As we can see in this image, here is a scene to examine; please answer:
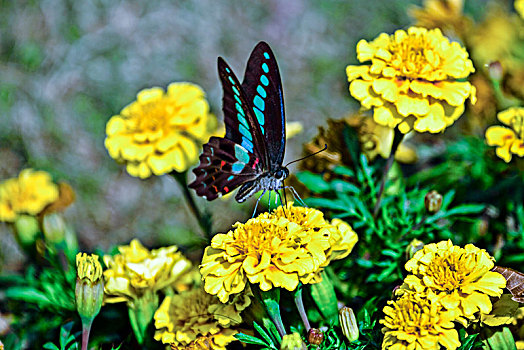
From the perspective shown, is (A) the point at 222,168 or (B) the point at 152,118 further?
(B) the point at 152,118

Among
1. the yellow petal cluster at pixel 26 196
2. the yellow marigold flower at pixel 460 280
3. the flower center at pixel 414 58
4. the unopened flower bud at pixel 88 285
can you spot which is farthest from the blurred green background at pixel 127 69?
the yellow marigold flower at pixel 460 280

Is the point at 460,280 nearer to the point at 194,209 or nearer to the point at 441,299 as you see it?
the point at 441,299

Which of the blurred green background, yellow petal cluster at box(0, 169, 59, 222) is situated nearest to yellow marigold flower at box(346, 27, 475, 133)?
yellow petal cluster at box(0, 169, 59, 222)

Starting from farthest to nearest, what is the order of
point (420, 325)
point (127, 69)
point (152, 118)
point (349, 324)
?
1. point (127, 69)
2. point (152, 118)
3. point (349, 324)
4. point (420, 325)

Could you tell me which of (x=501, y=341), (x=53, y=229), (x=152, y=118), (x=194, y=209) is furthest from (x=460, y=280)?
(x=53, y=229)

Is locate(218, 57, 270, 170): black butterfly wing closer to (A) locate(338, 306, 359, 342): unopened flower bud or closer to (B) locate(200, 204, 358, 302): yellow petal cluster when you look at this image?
(B) locate(200, 204, 358, 302): yellow petal cluster

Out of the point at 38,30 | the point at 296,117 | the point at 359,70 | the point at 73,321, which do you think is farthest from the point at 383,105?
the point at 38,30

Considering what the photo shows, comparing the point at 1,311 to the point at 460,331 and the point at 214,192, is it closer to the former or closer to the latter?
the point at 214,192
